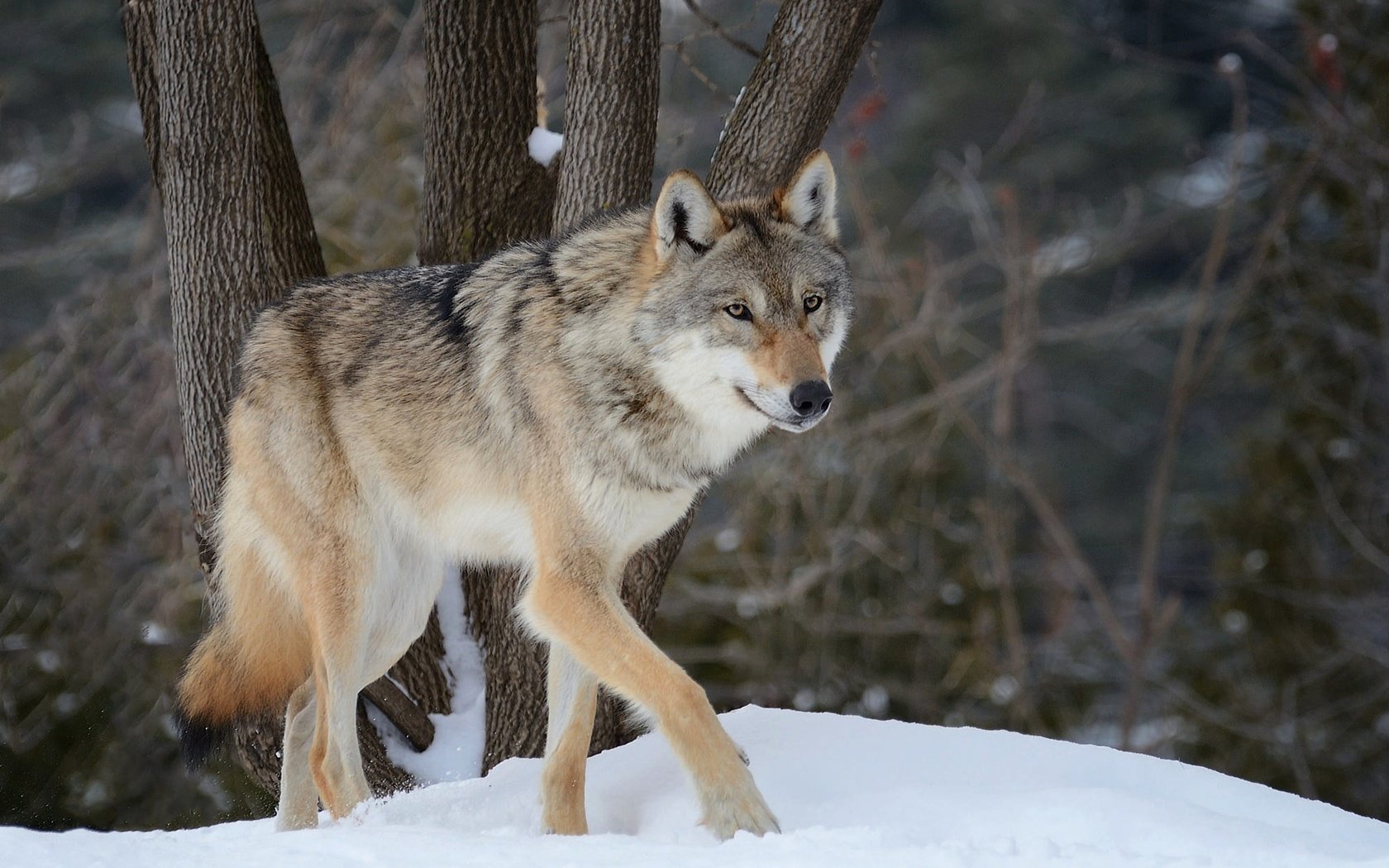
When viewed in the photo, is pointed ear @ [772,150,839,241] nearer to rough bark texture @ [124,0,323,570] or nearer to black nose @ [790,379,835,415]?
black nose @ [790,379,835,415]

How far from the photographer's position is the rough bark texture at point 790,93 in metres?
4.76

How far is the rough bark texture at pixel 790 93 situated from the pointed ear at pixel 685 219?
924mm

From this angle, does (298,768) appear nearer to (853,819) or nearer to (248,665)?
(248,665)

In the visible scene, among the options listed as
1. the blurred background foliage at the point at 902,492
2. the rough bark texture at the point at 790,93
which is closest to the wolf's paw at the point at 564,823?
the rough bark texture at the point at 790,93

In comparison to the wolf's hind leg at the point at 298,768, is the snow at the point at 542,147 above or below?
above

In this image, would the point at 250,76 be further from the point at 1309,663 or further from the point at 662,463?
the point at 1309,663

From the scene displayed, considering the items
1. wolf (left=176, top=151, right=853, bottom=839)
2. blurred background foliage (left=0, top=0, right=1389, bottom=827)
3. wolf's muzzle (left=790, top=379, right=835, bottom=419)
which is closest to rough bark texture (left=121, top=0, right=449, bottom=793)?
wolf (left=176, top=151, right=853, bottom=839)

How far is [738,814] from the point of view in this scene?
3459mm

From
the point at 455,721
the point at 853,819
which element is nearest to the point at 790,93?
the point at 853,819

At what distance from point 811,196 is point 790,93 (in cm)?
78

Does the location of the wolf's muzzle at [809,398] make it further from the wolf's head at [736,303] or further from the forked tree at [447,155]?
the forked tree at [447,155]

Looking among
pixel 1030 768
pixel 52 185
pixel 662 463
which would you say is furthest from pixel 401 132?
pixel 1030 768

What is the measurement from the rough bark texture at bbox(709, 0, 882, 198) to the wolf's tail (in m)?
2.13

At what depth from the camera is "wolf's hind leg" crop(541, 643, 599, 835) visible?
397cm
